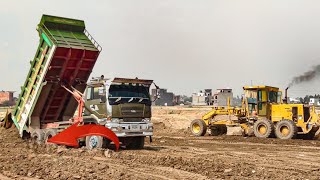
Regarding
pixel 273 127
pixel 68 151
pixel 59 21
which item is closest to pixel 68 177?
pixel 68 151

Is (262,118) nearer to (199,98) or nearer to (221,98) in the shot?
(221,98)

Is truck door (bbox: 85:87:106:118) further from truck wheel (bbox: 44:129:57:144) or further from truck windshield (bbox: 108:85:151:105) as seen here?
truck wheel (bbox: 44:129:57:144)

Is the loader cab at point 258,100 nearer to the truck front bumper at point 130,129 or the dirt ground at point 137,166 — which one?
the dirt ground at point 137,166

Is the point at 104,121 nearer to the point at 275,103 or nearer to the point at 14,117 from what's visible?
the point at 14,117

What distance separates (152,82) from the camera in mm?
14773

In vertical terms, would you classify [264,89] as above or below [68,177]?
above

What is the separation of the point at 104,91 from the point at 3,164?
4.15 meters

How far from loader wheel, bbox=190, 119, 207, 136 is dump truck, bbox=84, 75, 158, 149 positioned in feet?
34.2

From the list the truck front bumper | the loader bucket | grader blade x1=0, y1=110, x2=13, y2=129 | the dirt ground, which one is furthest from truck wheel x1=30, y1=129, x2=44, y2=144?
the truck front bumper

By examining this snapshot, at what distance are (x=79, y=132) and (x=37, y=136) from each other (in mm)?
2450

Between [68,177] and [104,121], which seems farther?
[104,121]

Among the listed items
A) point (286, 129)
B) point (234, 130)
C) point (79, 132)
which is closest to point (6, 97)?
point (234, 130)

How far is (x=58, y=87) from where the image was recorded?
1545 centimetres

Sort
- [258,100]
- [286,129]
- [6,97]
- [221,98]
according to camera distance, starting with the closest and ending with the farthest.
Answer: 1. [286,129]
2. [258,100]
3. [221,98]
4. [6,97]
